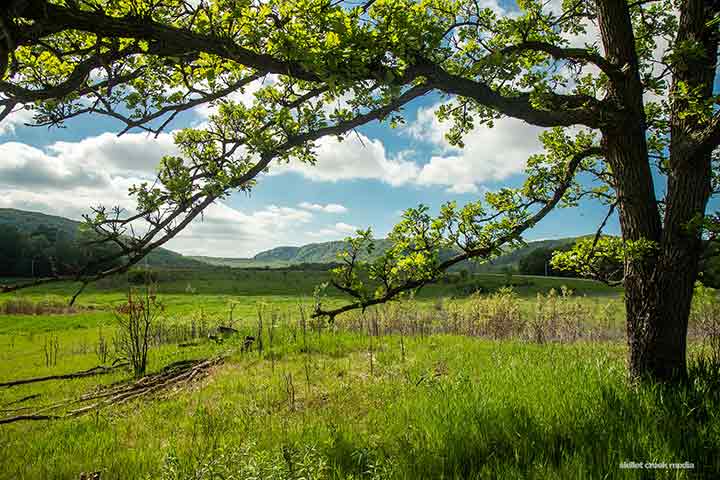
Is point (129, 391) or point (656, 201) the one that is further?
point (129, 391)

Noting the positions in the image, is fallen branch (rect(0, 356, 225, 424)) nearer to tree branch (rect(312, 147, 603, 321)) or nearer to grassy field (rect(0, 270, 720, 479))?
grassy field (rect(0, 270, 720, 479))

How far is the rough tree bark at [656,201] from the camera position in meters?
5.29

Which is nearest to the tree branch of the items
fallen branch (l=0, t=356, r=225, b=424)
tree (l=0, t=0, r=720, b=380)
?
tree (l=0, t=0, r=720, b=380)

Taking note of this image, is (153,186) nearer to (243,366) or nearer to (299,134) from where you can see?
(299,134)

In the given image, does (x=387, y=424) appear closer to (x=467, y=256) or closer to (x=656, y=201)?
(x=467, y=256)

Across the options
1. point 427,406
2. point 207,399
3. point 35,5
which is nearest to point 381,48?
point 35,5

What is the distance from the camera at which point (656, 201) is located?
5.73m

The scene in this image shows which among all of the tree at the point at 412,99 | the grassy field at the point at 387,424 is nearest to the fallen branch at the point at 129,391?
the grassy field at the point at 387,424

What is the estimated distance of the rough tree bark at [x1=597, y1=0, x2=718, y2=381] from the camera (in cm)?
529

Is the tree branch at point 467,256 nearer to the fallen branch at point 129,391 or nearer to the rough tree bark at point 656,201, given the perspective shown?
the rough tree bark at point 656,201

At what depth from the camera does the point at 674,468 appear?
357 cm

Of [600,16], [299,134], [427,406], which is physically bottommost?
[427,406]

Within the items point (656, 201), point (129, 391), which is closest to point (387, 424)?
point (656, 201)

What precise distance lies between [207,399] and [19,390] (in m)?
8.59
